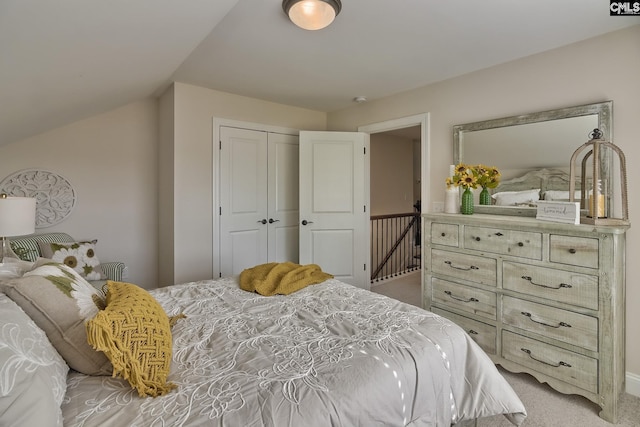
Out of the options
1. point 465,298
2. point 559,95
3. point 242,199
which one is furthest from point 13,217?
point 559,95

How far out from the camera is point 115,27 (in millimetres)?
1608

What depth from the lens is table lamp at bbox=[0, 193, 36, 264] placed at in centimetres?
167

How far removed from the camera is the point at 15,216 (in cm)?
172

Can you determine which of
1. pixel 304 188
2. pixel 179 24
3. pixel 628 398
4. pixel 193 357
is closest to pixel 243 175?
pixel 304 188

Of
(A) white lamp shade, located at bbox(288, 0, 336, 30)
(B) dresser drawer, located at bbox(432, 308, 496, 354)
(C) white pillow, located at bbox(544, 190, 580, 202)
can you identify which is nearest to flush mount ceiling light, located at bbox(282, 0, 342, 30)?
(A) white lamp shade, located at bbox(288, 0, 336, 30)

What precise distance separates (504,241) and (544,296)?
42cm

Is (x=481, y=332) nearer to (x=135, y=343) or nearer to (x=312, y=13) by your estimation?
(x=135, y=343)

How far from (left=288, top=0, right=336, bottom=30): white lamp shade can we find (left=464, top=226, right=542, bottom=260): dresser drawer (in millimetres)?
1787

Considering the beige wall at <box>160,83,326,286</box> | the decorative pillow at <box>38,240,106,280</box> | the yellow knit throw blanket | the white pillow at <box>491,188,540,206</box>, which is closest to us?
the yellow knit throw blanket

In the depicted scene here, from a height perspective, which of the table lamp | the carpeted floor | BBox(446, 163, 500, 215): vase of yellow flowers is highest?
BBox(446, 163, 500, 215): vase of yellow flowers

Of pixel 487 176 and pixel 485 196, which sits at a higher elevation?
pixel 487 176

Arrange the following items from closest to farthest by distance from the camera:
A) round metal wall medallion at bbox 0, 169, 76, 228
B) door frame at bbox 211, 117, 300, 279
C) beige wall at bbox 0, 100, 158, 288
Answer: round metal wall medallion at bbox 0, 169, 76, 228 < beige wall at bbox 0, 100, 158, 288 < door frame at bbox 211, 117, 300, 279

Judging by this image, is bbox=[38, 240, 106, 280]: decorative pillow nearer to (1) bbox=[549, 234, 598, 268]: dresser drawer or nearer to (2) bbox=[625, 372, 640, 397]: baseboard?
(1) bbox=[549, 234, 598, 268]: dresser drawer

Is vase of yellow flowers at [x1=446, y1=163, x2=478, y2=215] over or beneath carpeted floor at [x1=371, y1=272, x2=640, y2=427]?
over
